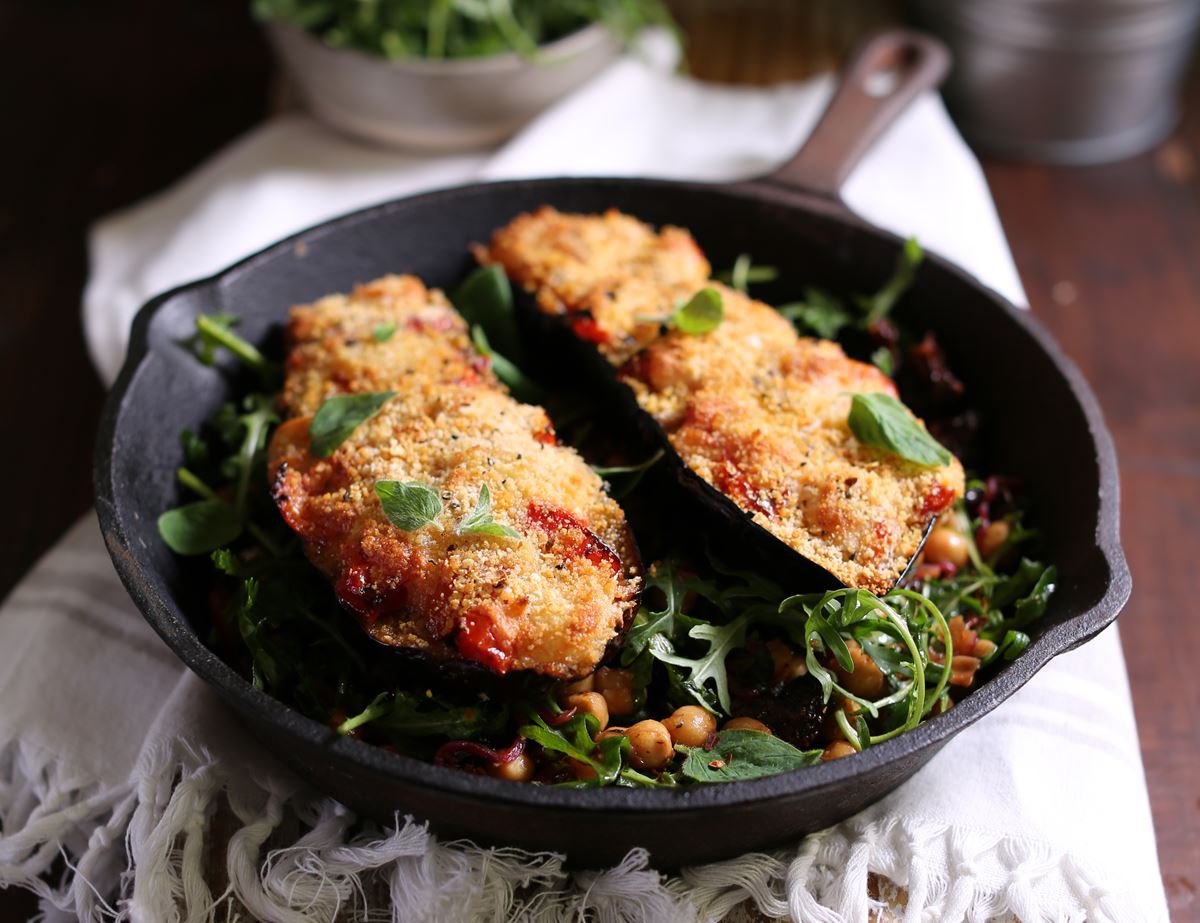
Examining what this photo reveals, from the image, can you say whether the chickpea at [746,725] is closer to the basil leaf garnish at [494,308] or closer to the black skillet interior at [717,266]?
the black skillet interior at [717,266]

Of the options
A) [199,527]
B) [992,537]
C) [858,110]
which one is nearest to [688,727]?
[992,537]

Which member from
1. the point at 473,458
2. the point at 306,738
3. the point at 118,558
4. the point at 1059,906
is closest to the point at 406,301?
the point at 473,458

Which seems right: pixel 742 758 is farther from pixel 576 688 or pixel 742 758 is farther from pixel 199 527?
pixel 199 527

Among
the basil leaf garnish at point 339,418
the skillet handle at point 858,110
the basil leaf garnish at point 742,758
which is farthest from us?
the skillet handle at point 858,110

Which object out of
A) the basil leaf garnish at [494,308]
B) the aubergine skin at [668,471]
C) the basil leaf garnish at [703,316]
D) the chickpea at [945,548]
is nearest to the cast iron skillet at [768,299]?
the chickpea at [945,548]

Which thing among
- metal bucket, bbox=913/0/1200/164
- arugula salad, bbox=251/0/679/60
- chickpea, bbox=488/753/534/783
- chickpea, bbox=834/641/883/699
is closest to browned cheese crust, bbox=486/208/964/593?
chickpea, bbox=834/641/883/699
